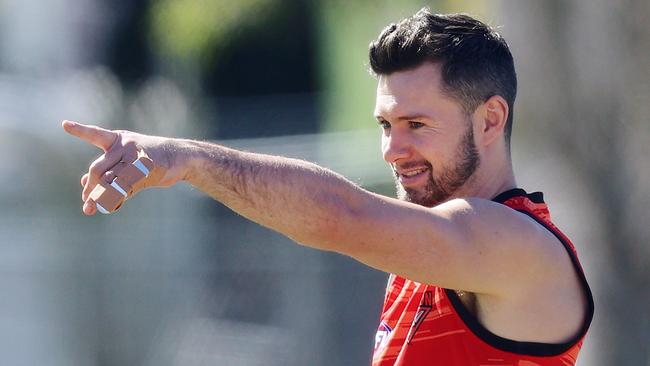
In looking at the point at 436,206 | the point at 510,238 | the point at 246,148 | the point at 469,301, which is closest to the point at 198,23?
the point at 246,148

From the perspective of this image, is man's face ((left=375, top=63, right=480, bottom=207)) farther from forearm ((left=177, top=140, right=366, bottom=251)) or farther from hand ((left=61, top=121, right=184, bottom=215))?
hand ((left=61, top=121, right=184, bottom=215))

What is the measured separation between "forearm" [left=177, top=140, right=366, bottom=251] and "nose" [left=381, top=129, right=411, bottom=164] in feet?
1.50

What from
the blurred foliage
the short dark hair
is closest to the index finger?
the short dark hair

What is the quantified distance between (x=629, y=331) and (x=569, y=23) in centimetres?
149

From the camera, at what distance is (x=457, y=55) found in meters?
2.54

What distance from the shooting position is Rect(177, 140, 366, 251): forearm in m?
1.98

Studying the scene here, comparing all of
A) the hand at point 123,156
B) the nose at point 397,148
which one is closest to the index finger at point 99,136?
the hand at point 123,156

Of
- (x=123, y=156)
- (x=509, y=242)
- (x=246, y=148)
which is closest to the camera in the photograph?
(x=123, y=156)

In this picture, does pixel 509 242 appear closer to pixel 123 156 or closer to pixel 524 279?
pixel 524 279

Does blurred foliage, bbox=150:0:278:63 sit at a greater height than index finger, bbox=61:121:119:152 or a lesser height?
greater

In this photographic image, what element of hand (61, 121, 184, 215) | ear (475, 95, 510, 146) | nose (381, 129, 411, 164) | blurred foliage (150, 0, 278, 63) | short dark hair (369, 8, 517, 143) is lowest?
hand (61, 121, 184, 215)

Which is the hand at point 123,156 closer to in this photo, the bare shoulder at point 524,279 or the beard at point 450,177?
the bare shoulder at point 524,279

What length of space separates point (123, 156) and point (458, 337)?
88cm

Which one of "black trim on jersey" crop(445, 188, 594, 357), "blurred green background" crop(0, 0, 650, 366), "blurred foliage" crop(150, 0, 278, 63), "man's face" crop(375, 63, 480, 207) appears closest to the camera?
"black trim on jersey" crop(445, 188, 594, 357)
